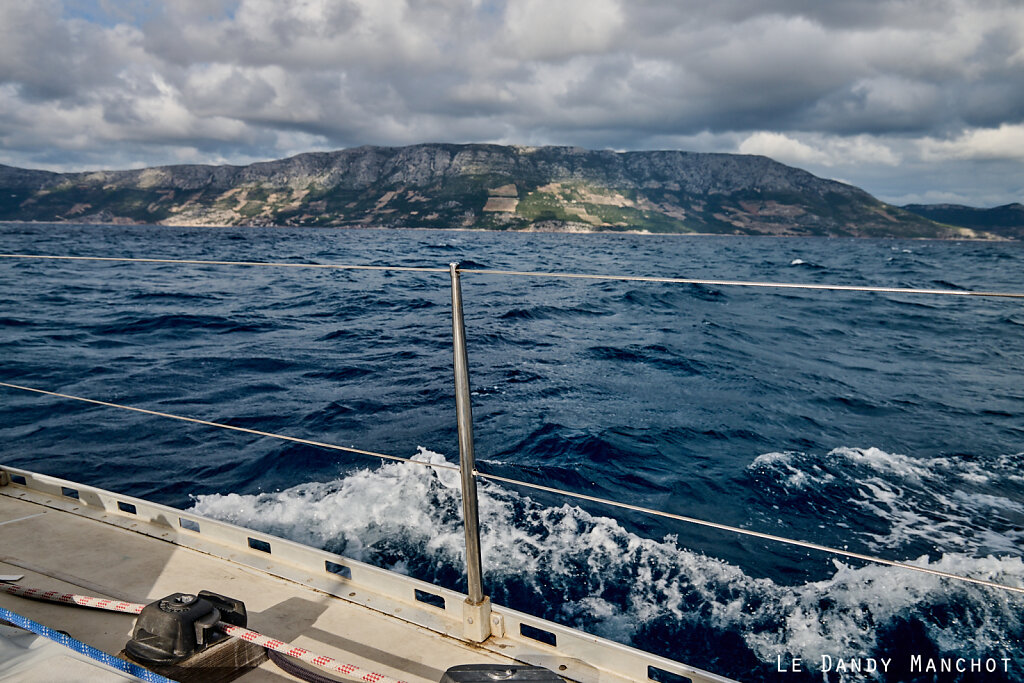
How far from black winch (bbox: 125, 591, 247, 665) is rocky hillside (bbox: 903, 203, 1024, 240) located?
186704 mm

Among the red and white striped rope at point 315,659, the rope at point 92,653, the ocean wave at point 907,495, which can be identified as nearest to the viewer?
the rope at point 92,653

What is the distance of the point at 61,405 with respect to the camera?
6.63 metres

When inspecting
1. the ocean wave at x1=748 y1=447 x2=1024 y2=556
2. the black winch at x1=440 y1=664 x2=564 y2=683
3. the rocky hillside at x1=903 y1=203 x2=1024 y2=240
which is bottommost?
the ocean wave at x1=748 y1=447 x2=1024 y2=556

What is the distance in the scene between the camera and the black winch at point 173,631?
4.89ft

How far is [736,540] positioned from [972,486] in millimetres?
2760

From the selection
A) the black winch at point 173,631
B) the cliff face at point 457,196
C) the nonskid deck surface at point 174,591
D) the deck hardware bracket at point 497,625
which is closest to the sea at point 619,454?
the deck hardware bracket at point 497,625

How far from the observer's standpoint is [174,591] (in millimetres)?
2016

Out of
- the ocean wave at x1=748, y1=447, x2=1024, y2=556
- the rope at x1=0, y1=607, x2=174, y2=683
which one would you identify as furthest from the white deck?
the ocean wave at x1=748, y1=447, x2=1024, y2=556

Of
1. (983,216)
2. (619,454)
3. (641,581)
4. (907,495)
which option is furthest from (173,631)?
(983,216)

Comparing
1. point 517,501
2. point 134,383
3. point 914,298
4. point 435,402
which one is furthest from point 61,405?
point 914,298

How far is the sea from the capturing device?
319cm

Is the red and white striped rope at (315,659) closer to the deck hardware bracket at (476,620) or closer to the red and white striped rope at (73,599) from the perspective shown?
the deck hardware bracket at (476,620)

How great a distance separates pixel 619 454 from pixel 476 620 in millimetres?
3930

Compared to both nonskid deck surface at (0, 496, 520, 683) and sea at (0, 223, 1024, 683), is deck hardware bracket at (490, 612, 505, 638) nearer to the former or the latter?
nonskid deck surface at (0, 496, 520, 683)
